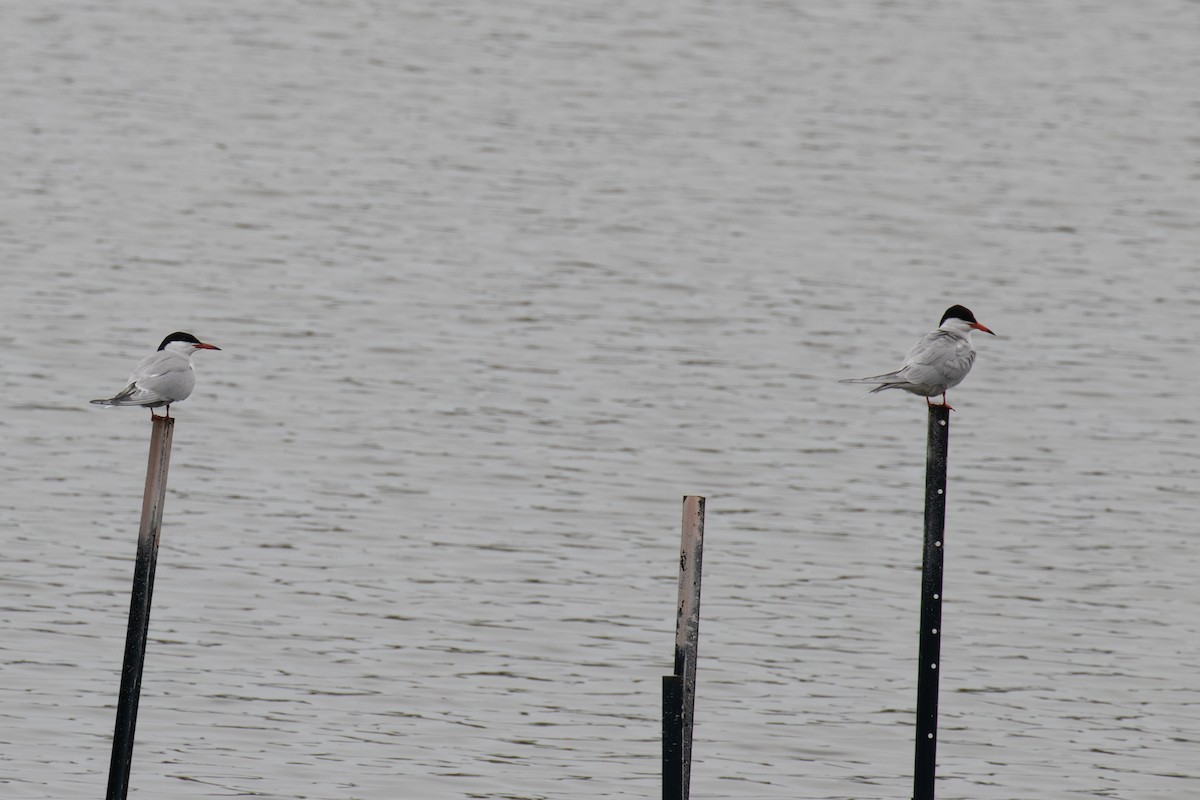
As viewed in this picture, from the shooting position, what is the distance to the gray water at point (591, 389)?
61.7 feet

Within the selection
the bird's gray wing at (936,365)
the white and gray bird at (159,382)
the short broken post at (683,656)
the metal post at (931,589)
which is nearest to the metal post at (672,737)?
the short broken post at (683,656)

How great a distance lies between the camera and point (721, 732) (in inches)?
722

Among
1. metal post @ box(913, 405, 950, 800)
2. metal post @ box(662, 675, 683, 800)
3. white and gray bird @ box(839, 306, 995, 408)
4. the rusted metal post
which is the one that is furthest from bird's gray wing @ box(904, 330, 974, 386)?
the rusted metal post

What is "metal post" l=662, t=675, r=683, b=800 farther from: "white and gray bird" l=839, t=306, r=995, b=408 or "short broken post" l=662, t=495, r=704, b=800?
"white and gray bird" l=839, t=306, r=995, b=408

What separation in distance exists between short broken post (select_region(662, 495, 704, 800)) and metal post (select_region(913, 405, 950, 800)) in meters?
1.47

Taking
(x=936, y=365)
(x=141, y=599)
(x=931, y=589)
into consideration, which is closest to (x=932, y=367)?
(x=936, y=365)

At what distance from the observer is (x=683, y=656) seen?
13094 millimetres

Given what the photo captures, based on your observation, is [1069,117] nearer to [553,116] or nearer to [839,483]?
[553,116]

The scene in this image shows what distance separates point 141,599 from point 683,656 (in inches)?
142

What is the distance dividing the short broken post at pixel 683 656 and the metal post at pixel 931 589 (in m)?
1.47

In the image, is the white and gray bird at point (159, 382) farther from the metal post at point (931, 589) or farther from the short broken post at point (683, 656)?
the metal post at point (931, 589)

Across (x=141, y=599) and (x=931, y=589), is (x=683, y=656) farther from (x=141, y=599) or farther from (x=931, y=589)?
(x=141, y=599)

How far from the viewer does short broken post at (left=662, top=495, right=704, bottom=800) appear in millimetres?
12867

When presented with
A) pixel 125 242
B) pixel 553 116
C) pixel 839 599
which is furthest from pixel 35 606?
pixel 553 116
